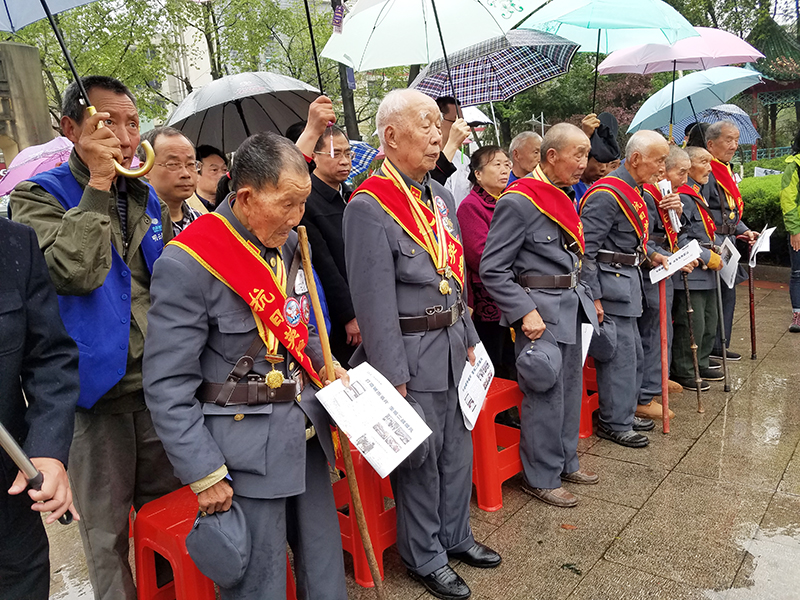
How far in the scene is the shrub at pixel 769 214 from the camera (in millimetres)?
9391

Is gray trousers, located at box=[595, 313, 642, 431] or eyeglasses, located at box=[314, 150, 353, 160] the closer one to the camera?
eyeglasses, located at box=[314, 150, 353, 160]

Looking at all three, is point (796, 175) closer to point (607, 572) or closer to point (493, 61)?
point (493, 61)

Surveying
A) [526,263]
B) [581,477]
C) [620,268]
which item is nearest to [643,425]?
[581,477]

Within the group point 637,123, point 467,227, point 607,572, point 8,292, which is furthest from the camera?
point 637,123

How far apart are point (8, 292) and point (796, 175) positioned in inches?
283

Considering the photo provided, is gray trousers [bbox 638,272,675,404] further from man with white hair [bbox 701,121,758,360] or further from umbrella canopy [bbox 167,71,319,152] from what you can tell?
umbrella canopy [bbox 167,71,319,152]

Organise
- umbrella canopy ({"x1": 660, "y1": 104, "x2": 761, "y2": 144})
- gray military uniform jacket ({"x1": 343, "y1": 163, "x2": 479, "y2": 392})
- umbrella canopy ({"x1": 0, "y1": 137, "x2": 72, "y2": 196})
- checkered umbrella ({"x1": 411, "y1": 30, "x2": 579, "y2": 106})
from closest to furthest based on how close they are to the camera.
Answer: gray military uniform jacket ({"x1": 343, "y1": 163, "x2": 479, "y2": 392}) < checkered umbrella ({"x1": 411, "y1": 30, "x2": 579, "y2": 106}) < umbrella canopy ({"x1": 0, "y1": 137, "x2": 72, "y2": 196}) < umbrella canopy ({"x1": 660, "y1": 104, "x2": 761, "y2": 144})

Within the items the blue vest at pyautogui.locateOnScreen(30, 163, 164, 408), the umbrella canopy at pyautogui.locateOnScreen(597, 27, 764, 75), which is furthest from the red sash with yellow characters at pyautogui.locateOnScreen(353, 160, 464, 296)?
the umbrella canopy at pyautogui.locateOnScreen(597, 27, 764, 75)

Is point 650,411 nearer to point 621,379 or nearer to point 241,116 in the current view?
point 621,379

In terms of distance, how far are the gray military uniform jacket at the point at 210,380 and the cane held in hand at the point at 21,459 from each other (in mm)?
402

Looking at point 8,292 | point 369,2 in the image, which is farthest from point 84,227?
point 369,2

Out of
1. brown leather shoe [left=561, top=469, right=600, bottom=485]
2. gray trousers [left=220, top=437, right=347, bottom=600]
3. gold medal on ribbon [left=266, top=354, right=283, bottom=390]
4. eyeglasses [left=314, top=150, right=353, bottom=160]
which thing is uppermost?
eyeglasses [left=314, top=150, right=353, bottom=160]

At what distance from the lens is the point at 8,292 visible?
170cm

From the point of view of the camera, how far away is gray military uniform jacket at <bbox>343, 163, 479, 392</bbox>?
264cm
